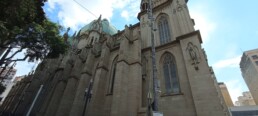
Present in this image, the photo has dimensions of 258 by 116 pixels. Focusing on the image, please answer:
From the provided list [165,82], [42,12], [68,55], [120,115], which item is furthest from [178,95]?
[68,55]

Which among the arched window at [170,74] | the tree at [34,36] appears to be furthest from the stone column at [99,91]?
the arched window at [170,74]

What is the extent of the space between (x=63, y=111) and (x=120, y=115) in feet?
29.2

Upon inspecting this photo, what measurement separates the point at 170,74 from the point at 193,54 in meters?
3.01

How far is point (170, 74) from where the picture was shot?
46.2ft

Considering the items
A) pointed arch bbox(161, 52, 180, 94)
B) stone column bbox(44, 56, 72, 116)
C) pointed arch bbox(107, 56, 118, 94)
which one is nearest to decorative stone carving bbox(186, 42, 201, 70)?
pointed arch bbox(161, 52, 180, 94)

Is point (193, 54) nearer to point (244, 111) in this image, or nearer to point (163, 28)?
point (163, 28)

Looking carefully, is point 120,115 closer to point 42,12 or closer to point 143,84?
point 143,84

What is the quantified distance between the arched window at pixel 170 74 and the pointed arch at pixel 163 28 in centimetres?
270

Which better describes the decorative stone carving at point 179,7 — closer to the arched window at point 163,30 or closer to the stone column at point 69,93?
the arched window at point 163,30

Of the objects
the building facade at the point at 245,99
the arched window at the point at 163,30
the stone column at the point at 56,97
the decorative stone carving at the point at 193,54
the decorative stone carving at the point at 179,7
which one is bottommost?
the stone column at the point at 56,97

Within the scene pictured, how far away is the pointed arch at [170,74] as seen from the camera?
516 inches

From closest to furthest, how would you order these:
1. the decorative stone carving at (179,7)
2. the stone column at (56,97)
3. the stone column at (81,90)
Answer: the stone column at (81,90)
the decorative stone carving at (179,7)
the stone column at (56,97)

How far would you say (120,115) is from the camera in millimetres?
11508

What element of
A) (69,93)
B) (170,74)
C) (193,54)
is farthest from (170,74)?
(69,93)
